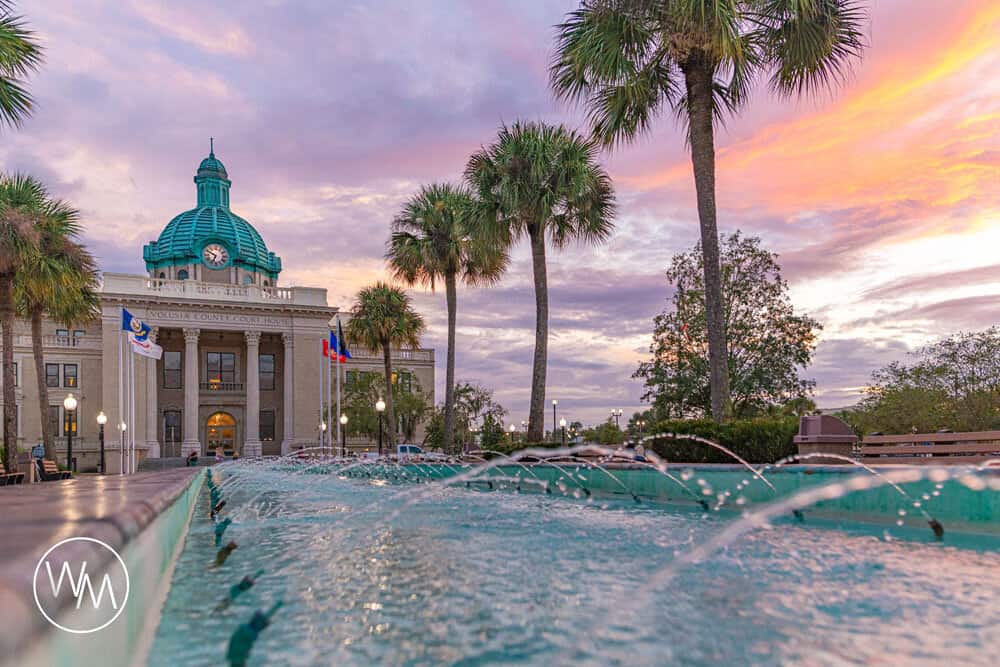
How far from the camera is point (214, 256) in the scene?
2329 inches

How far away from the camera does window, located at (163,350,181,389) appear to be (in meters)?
54.5

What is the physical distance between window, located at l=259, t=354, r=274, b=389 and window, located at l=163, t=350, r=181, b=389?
18.8 ft

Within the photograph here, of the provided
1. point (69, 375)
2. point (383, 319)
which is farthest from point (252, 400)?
point (383, 319)

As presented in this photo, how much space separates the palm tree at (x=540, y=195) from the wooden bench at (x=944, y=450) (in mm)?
10480

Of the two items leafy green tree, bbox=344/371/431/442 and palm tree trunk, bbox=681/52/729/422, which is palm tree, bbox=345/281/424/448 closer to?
leafy green tree, bbox=344/371/431/442

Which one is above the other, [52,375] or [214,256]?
[214,256]

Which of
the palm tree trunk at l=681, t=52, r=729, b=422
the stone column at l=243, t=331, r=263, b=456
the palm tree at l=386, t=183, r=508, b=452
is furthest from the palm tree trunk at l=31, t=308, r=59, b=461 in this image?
the stone column at l=243, t=331, r=263, b=456

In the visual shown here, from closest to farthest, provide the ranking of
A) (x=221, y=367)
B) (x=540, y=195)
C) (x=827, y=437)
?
(x=827, y=437) → (x=540, y=195) → (x=221, y=367)

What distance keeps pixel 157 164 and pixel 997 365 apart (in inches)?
1567

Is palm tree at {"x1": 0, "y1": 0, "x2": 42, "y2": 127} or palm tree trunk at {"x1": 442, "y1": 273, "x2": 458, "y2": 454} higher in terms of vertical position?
palm tree at {"x1": 0, "y1": 0, "x2": 42, "y2": 127}

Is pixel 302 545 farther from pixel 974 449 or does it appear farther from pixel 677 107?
pixel 677 107

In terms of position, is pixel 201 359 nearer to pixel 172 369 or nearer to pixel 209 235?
pixel 172 369

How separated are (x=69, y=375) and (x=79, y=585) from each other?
56.4m

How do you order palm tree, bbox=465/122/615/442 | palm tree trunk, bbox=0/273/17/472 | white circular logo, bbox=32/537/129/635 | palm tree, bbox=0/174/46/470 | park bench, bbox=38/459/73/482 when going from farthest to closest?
1. palm tree, bbox=465/122/615/442
2. palm tree trunk, bbox=0/273/17/472
3. palm tree, bbox=0/174/46/470
4. park bench, bbox=38/459/73/482
5. white circular logo, bbox=32/537/129/635
